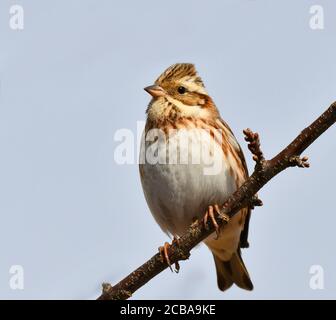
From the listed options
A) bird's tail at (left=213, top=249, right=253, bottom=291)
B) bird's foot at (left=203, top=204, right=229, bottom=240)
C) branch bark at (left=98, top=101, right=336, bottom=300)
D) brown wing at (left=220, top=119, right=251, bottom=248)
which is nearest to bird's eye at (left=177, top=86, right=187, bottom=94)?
brown wing at (left=220, top=119, right=251, bottom=248)

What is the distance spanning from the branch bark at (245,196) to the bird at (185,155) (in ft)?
3.75

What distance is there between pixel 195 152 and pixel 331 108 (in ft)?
8.55

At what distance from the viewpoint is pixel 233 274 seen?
8594mm

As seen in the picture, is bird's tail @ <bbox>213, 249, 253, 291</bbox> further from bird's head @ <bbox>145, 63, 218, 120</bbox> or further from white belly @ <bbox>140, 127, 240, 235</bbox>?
bird's head @ <bbox>145, 63, 218, 120</bbox>

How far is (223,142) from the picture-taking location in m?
7.34

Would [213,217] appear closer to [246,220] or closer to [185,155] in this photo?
[185,155]

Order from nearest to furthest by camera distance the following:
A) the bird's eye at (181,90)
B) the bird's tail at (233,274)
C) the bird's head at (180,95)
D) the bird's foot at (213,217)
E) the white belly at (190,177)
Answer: the bird's foot at (213,217), the white belly at (190,177), the bird's head at (180,95), the bird's eye at (181,90), the bird's tail at (233,274)

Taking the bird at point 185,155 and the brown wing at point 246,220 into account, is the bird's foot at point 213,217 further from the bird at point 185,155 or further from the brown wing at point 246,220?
the brown wing at point 246,220

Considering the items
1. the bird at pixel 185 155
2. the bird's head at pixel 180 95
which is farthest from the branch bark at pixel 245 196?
the bird's head at pixel 180 95

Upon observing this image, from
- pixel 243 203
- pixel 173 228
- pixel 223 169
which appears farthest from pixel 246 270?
pixel 243 203

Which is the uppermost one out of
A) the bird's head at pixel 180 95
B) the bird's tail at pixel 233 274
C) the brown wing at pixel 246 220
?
the bird's head at pixel 180 95

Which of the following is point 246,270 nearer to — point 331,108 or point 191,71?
point 191,71

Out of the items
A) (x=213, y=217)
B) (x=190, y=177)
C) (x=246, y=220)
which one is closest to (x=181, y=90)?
(x=190, y=177)

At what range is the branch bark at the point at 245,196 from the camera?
462cm
